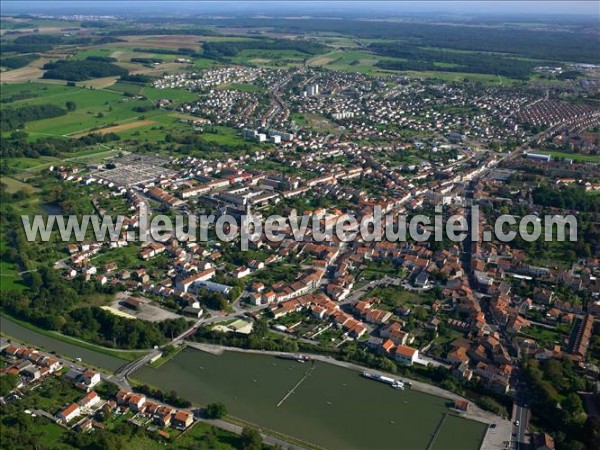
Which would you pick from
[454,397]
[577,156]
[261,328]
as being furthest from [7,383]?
[577,156]

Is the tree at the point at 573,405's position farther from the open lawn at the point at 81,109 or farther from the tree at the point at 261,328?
the open lawn at the point at 81,109

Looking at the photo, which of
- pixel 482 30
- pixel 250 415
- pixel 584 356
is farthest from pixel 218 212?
pixel 482 30

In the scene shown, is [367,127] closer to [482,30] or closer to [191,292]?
[191,292]

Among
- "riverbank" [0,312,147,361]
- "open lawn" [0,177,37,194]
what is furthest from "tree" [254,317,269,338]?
"open lawn" [0,177,37,194]

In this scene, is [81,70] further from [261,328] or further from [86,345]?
[261,328]

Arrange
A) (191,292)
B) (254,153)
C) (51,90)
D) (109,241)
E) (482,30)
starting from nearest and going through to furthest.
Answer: (191,292)
(109,241)
(254,153)
(51,90)
(482,30)

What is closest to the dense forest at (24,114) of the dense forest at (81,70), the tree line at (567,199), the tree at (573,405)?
the dense forest at (81,70)

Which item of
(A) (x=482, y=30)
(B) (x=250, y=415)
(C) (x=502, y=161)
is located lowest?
(B) (x=250, y=415)

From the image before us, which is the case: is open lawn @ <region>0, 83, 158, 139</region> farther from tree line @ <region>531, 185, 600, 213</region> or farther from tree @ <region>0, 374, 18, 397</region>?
tree line @ <region>531, 185, 600, 213</region>
